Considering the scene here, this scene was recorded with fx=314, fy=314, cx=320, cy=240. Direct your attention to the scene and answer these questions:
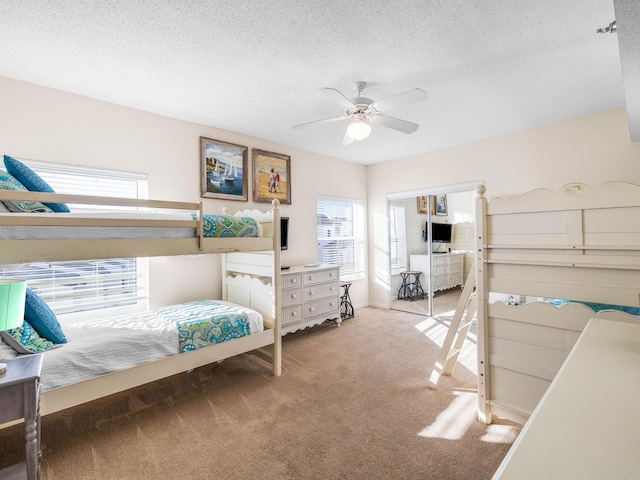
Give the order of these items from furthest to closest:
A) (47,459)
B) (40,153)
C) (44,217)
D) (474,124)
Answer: (474,124) → (40,153) → (47,459) → (44,217)

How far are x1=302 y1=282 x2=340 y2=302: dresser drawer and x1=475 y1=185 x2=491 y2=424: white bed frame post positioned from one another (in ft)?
7.44

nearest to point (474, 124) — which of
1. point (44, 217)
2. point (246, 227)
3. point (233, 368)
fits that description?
point (246, 227)

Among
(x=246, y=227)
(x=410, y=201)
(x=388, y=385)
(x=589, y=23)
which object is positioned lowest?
(x=388, y=385)

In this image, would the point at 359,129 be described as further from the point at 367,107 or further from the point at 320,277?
the point at 320,277

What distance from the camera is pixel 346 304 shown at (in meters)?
4.95

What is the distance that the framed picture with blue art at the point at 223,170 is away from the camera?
11.7 ft

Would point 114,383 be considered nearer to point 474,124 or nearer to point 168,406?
point 168,406

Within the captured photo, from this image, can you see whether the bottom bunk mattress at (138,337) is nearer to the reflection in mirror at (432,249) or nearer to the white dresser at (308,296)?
the white dresser at (308,296)

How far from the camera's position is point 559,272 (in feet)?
6.07

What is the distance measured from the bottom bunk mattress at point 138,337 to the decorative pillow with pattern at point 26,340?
7 cm

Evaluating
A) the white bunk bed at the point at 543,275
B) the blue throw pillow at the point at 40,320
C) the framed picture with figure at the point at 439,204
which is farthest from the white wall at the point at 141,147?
the white bunk bed at the point at 543,275

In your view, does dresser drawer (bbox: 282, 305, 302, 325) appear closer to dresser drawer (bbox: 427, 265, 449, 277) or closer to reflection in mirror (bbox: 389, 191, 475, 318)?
reflection in mirror (bbox: 389, 191, 475, 318)

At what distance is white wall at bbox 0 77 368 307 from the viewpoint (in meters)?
2.56

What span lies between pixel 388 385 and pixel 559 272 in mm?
1587
